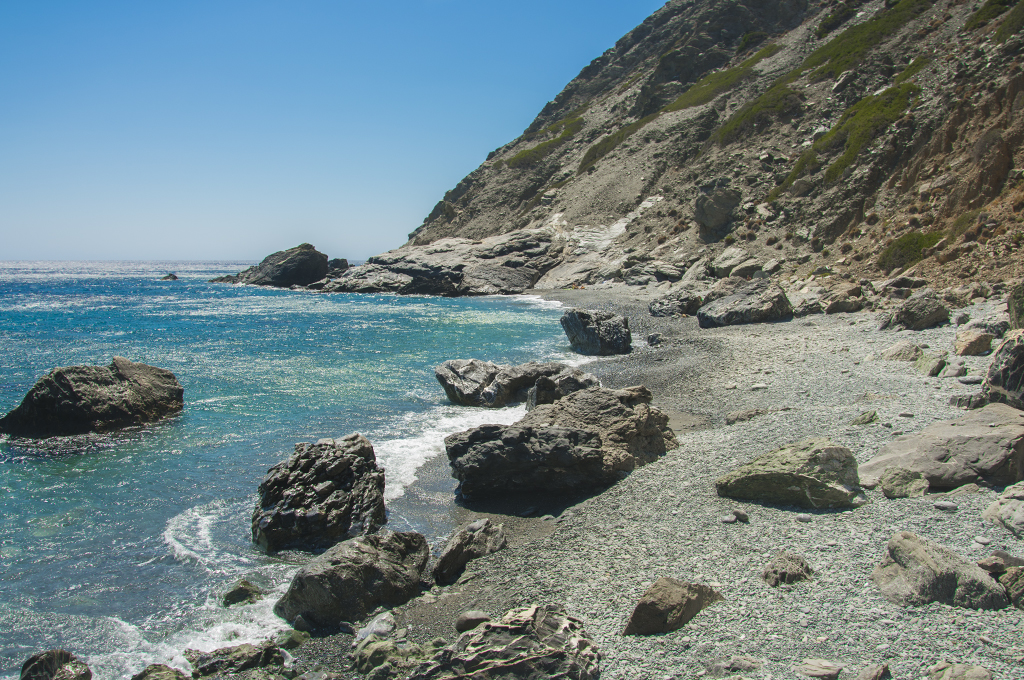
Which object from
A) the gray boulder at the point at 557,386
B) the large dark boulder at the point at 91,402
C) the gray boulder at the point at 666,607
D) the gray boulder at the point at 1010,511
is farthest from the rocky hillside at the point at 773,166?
the large dark boulder at the point at 91,402

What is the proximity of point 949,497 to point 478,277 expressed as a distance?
229 feet

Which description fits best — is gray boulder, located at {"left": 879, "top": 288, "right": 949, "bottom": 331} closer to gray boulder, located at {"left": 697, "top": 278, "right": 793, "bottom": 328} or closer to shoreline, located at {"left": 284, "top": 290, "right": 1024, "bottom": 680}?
shoreline, located at {"left": 284, "top": 290, "right": 1024, "bottom": 680}

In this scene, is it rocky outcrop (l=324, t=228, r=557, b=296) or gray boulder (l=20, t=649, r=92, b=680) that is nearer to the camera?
gray boulder (l=20, t=649, r=92, b=680)

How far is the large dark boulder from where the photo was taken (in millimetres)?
18375

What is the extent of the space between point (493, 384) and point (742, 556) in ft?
45.2

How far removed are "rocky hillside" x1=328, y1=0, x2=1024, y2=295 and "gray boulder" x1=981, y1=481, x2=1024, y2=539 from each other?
18.5 meters

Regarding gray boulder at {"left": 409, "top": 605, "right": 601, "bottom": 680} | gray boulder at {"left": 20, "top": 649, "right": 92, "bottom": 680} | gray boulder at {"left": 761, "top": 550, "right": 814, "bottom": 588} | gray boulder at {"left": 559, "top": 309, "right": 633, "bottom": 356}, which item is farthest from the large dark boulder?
gray boulder at {"left": 761, "top": 550, "right": 814, "bottom": 588}

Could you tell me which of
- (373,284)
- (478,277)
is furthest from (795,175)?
(373,284)

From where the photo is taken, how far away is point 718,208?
53781 millimetres

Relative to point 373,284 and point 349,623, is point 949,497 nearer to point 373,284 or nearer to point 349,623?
point 349,623

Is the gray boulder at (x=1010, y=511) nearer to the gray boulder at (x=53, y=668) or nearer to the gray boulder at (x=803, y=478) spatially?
the gray boulder at (x=803, y=478)

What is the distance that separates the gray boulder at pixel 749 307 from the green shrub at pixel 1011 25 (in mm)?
19348

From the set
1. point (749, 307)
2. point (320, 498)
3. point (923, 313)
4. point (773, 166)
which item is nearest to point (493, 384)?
point (320, 498)

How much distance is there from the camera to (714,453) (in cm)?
1255
